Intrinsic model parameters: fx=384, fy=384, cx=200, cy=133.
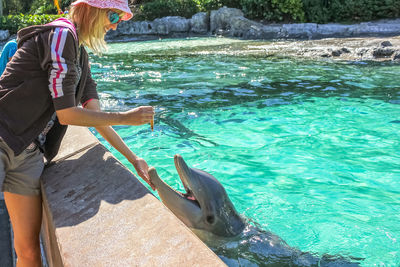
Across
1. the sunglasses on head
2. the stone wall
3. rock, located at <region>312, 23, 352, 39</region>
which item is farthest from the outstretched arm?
rock, located at <region>312, 23, 352, 39</region>

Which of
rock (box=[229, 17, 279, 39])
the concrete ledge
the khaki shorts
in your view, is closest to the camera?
the concrete ledge

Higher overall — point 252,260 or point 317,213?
point 252,260

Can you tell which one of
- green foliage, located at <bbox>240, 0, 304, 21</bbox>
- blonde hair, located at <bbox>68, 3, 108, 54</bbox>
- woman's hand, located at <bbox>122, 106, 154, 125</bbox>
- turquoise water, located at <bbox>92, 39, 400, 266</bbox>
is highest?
green foliage, located at <bbox>240, 0, 304, 21</bbox>

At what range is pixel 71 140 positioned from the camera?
293 cm

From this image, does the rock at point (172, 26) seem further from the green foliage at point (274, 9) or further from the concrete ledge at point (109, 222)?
the concrete ledge at point (109, 222)

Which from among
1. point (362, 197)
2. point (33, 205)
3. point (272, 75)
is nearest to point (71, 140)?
point (33, 205)

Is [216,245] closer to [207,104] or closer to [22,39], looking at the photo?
[22,39]

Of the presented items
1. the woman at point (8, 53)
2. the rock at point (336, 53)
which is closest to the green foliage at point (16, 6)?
the rock at point (336, 53)

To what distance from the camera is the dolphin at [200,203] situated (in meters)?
2.38

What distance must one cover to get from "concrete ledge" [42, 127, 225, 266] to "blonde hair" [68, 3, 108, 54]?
0.76 meters

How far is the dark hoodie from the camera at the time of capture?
1.78 metres

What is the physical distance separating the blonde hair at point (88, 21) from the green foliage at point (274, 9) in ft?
66.7

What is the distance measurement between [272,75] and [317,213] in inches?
243

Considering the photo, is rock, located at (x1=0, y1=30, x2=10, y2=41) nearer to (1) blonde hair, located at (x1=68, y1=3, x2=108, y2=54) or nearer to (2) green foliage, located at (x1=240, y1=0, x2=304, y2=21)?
(2) green foliage, located at (x1=240, y1=0, x2=304, y2=21)
